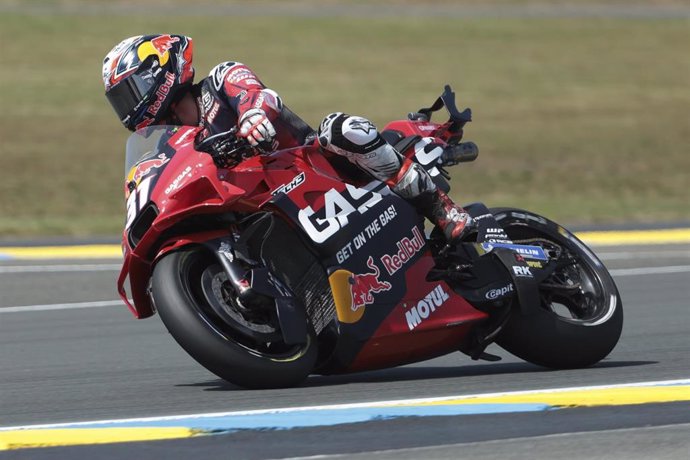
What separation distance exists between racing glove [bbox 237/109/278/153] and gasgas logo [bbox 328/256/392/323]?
26.6 inches

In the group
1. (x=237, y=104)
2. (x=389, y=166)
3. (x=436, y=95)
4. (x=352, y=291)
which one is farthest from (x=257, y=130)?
(x=436, y=95)

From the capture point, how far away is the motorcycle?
580 centimetres

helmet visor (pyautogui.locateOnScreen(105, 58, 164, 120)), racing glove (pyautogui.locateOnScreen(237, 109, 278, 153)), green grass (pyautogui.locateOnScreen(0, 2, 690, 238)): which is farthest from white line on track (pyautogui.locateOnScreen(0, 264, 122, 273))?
racing glove (pyautogui.locateOnScreen(237, 109, 278, 153))

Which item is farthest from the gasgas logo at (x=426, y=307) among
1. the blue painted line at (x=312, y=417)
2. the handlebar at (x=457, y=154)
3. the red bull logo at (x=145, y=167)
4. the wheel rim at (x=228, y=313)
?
the red bull logo at (x=145, y=167)

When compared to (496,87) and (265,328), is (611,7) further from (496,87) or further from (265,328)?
(265,328)

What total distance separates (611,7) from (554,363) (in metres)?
30.3

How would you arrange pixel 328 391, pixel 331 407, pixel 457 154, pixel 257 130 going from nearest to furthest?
pixel 331 407 < pixel 257 130 < pixel 328 391 < pixel 457 154

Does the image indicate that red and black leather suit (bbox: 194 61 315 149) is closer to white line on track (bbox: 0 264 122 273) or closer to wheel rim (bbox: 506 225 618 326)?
wheel rim (bbox: 506 225 618 326)

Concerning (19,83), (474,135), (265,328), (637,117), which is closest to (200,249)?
(265,328)

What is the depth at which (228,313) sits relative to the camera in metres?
5.81

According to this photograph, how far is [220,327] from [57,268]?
6137 mm

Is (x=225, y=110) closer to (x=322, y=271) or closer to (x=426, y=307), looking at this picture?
(x=322, y=271)

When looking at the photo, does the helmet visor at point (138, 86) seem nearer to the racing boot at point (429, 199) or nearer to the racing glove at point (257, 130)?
the racing glove at point (257, 130)

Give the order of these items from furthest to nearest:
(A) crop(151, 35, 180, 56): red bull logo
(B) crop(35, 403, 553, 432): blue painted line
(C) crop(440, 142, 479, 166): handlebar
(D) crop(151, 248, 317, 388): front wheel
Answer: (C) crop(440, 142, 479, 166): handlebar, (A) crop(151, 35, 180, 56): red bull logo, (D) crop(151, 248, 317, 388): front wheel, (B) crop(35, 403, 553, 432): blue painted line
